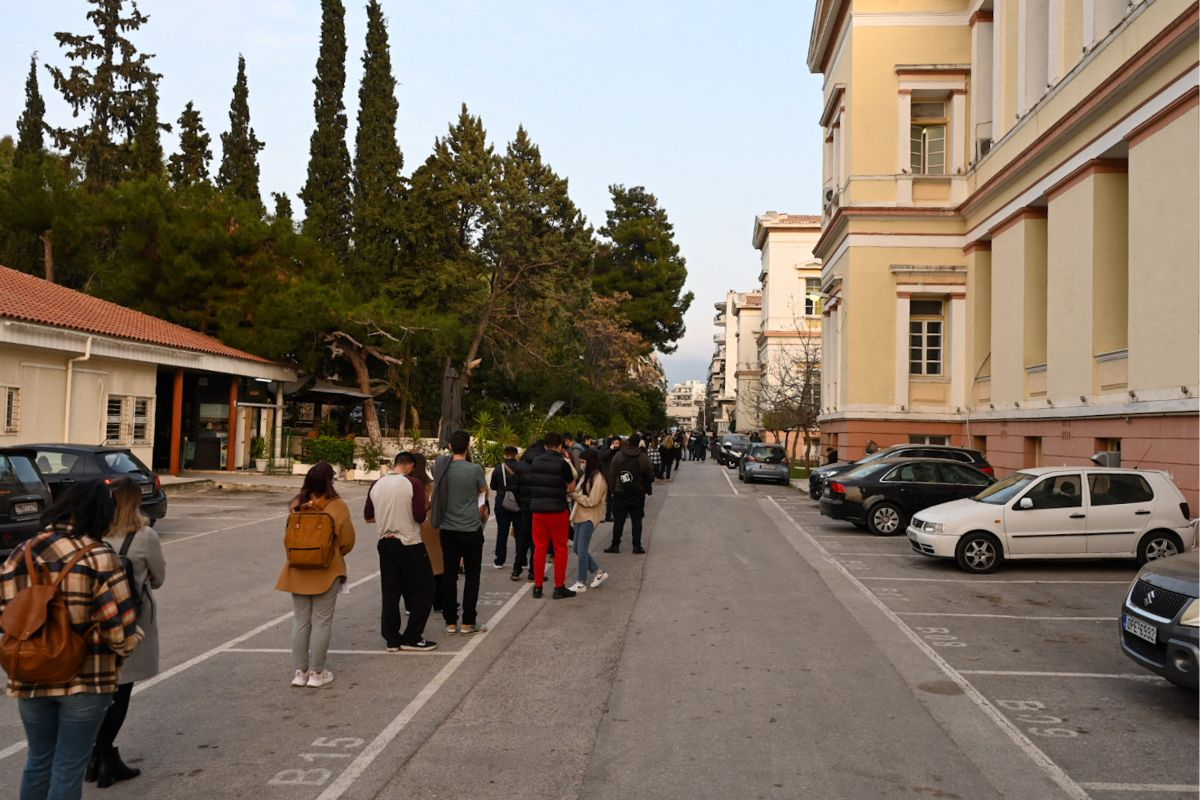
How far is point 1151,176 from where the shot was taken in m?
17.2

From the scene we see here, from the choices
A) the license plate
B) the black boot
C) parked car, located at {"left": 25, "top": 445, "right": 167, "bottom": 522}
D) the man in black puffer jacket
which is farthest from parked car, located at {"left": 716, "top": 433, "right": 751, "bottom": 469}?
the black boot

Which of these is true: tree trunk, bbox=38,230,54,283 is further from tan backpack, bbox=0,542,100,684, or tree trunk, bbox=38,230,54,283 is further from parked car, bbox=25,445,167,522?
tan backpack, bbox=0,542,100,684

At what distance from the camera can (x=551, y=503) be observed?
11.0 m

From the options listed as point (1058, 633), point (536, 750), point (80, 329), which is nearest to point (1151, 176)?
point (1058, 633)

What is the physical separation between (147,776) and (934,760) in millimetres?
4493

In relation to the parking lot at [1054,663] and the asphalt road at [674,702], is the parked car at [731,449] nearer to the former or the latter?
the parking lot at [1054,663]

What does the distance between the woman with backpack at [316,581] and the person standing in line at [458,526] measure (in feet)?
6.28

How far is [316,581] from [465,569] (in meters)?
2.32

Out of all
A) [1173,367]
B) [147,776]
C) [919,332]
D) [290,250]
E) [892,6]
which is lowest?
[147,776]

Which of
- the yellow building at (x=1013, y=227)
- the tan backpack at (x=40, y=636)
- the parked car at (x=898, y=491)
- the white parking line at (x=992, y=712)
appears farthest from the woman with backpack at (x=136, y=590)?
the parked car at (x=898, y=491)

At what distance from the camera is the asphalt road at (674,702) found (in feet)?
18.2

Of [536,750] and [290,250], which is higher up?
[290,250]

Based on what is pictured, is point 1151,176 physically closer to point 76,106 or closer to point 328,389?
point 328,389

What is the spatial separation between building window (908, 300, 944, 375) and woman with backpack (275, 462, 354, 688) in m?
27.1
